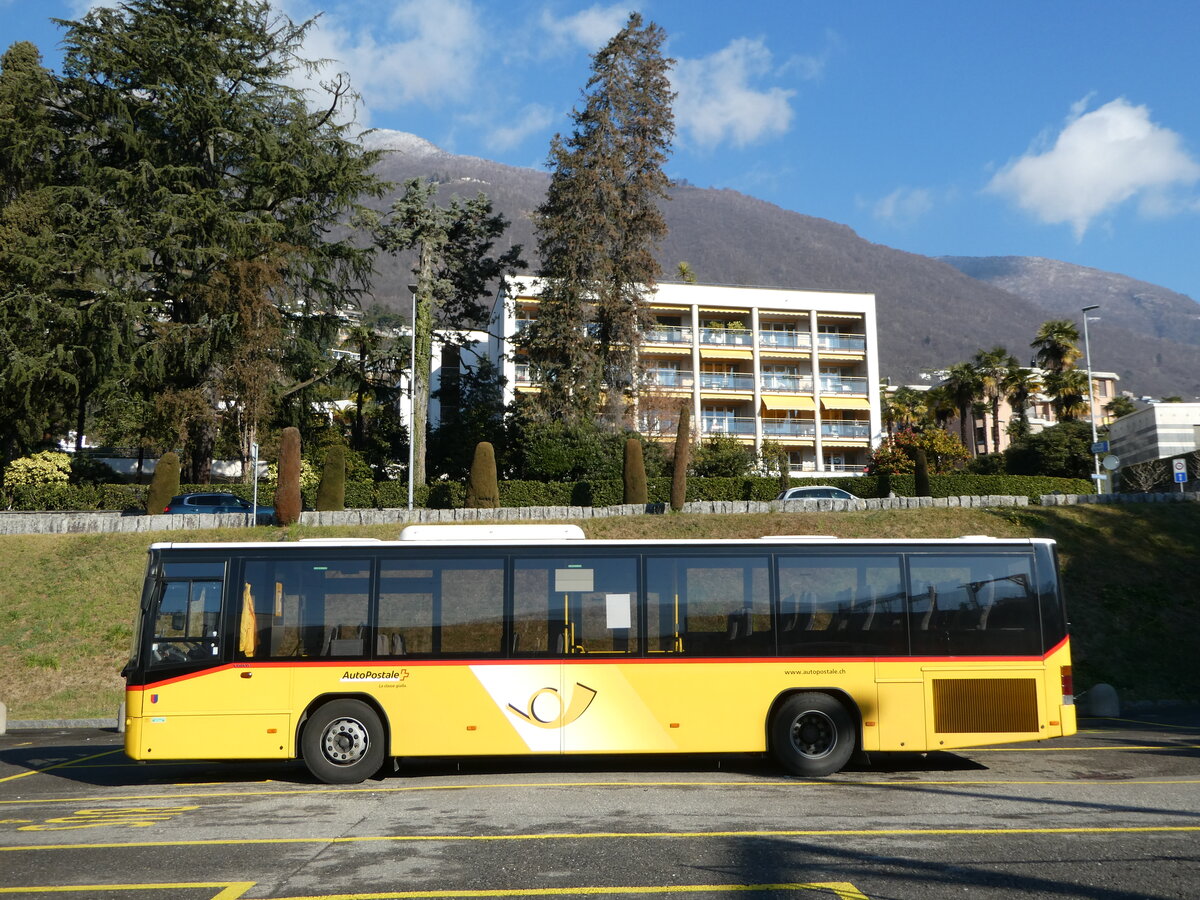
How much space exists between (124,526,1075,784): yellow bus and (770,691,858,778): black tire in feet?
0.08

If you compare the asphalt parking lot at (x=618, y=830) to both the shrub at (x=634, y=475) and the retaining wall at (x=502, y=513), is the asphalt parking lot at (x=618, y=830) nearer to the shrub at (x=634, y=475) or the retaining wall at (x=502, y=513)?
the retaining wall at (x=502, y=513)

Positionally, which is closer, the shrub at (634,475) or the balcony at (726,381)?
the shrub at (634,475)

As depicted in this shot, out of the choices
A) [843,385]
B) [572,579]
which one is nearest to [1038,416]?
[843,385]

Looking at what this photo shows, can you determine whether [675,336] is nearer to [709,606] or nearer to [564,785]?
[709,606]

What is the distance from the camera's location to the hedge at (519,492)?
121ft

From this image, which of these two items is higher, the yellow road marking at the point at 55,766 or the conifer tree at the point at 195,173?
the conifer tree at the point at 195,173

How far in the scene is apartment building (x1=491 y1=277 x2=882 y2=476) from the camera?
64.8 meters

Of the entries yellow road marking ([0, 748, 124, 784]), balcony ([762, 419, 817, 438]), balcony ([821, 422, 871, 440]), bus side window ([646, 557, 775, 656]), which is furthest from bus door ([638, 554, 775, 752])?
balcony ([821, 422, 871, 440])

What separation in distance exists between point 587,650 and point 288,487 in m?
23.4

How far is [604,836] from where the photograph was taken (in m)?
8.24

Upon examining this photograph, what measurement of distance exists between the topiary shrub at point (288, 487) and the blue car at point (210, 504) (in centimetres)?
172

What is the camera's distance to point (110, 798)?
1077 centimetres

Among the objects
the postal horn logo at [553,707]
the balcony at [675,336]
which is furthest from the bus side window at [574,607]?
the balcony at [675,336]

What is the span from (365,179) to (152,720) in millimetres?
37619
